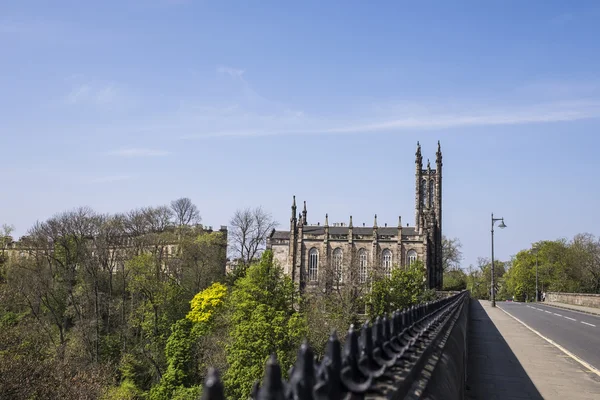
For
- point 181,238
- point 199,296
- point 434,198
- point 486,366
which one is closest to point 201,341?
point 199,296

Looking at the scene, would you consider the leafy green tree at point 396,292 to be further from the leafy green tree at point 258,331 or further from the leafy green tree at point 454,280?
the leafy green tree at point 454,280

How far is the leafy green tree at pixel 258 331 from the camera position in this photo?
4478 centimetres

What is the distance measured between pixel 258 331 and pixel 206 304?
60.4ft

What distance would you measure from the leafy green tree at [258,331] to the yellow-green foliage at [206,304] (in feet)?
20.0

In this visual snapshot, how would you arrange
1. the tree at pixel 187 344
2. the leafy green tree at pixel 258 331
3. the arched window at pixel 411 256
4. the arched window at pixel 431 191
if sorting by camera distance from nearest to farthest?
the leafy green tree at pixel 258 331 < the tree at pixel 187 344 < the arched window at pixel 411 256 < the arched window at pixel 431 191

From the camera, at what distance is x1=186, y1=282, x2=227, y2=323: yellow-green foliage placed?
210 feet

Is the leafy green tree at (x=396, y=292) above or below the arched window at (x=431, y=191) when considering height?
below

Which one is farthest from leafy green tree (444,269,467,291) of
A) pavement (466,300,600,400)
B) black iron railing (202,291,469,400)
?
black iron railing (202,291,469,400)

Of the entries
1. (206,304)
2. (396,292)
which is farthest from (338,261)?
(206,304)

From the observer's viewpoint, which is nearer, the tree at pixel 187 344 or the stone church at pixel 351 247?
the tree at pixel 187 344

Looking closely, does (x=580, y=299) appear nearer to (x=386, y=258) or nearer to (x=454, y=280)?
(x=386, y=258)

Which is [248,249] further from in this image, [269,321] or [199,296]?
[269,321]

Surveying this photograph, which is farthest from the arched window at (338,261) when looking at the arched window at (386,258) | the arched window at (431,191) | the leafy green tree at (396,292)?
the arched window at (431,191)

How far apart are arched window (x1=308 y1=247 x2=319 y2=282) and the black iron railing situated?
94.7 meters
